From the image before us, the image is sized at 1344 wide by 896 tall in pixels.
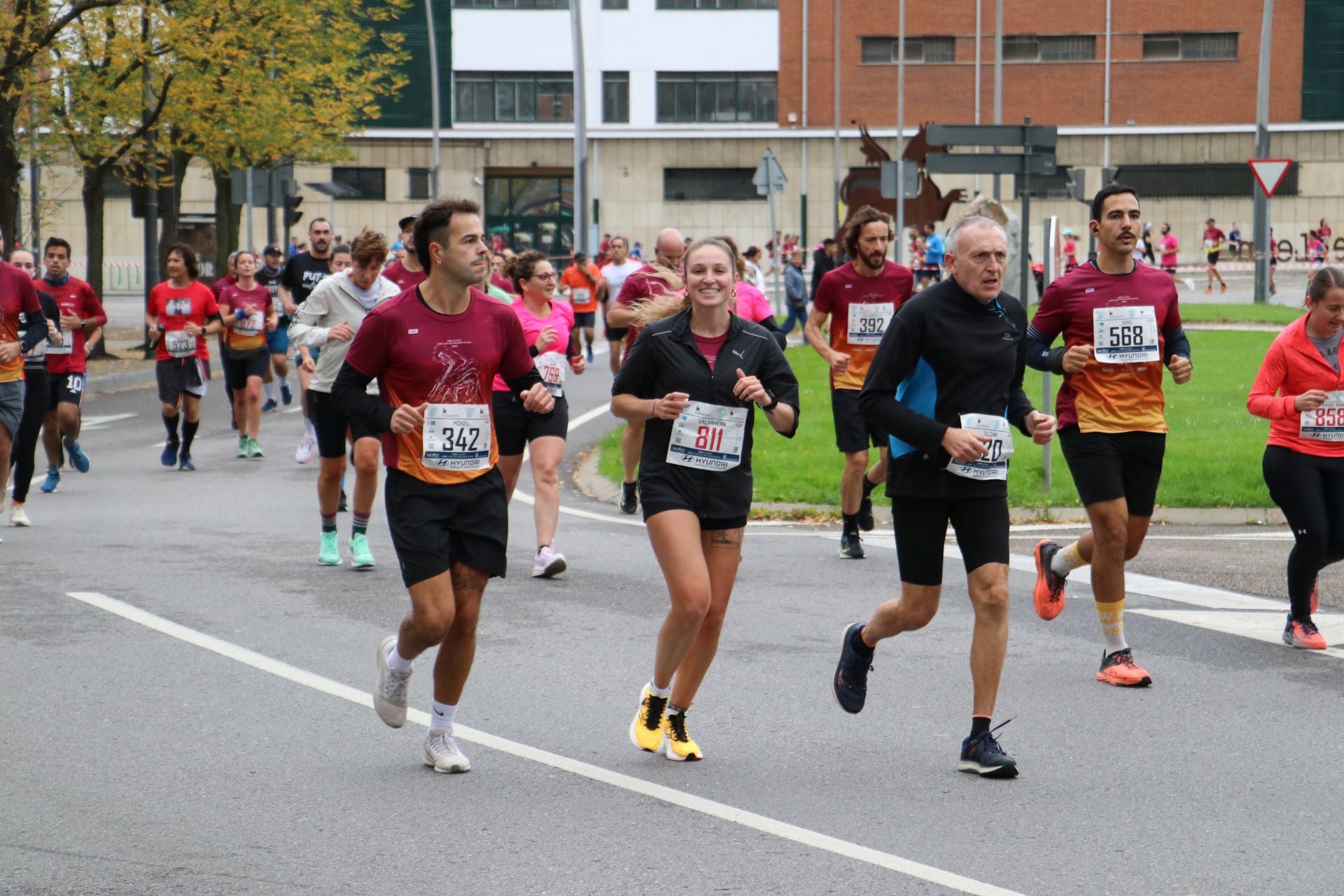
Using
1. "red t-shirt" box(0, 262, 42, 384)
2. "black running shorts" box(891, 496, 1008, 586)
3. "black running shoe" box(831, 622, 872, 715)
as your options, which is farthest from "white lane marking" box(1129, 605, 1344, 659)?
"red t-shirt" box(0, 262, 42, 384)

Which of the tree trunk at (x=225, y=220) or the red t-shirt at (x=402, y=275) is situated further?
the tree trunk at (x=225, y=220)

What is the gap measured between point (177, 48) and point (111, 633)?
19.5m

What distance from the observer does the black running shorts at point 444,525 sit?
5855 millimetres

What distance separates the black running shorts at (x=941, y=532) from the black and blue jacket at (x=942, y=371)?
52 millimetres

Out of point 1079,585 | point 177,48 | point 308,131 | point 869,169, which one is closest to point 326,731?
point 1079,585

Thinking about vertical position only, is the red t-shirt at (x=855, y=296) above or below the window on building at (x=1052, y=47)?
below

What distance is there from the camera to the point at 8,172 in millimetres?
25125

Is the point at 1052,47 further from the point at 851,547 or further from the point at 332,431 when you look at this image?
the point at 332,431

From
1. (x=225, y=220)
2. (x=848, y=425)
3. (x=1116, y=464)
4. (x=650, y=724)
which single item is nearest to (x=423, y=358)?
(x=650, y=724)

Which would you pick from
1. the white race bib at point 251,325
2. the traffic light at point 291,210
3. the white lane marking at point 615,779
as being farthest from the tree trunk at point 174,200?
the white lane marking at point 615,779

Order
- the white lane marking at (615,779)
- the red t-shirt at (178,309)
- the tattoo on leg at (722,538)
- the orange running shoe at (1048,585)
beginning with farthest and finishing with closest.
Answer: the red t-shirt at (178,309) < the orange running shoe at (1048,585) < the tattoo on leg at (722,538) < the white lane marking at (615,779)

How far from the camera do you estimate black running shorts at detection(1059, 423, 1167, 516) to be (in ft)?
24.5

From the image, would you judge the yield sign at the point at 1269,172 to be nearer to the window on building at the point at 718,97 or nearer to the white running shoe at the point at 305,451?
the white running shoe at the point at 305,451

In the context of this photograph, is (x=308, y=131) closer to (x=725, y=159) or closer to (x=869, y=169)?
(x=869, y=169)
